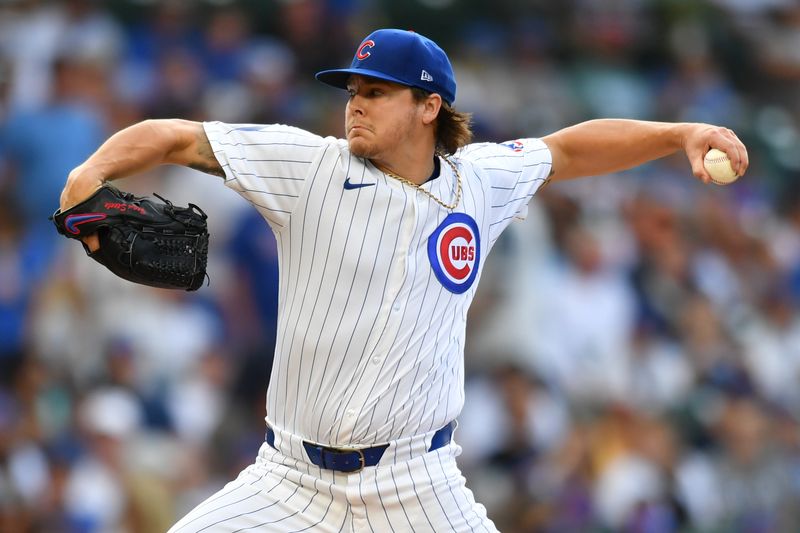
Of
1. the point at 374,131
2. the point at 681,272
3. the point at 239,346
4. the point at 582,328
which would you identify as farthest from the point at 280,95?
the point at 374,131

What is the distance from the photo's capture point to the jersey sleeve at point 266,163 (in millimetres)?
3584

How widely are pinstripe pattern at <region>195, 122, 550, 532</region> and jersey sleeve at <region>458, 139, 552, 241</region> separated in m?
0.29

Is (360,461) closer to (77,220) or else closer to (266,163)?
(266,163)

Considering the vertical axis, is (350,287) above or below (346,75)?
below

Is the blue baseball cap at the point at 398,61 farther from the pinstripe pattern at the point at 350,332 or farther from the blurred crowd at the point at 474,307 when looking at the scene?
the blurred crowd at the point at 474,307

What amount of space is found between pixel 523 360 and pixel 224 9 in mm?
3106

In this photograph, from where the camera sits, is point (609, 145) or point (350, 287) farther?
point (609, 145)

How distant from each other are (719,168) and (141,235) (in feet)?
5.33

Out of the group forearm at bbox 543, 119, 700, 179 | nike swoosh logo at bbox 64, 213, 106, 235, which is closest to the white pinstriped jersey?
nike swoosh logo at bbox 64, 213, 106, 235

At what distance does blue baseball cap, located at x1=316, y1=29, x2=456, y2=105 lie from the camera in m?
3.71

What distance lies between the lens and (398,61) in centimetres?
372

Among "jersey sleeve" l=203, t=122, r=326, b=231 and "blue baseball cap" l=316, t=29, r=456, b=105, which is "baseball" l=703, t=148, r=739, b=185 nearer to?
"blue baseball cap" l=316, t=29, r=456, b=105

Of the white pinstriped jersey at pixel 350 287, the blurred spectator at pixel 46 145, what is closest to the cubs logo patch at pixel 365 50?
the white pinstriped jersey at pixel 350 287

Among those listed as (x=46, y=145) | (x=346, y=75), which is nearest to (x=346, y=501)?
(x=346, y=75)
